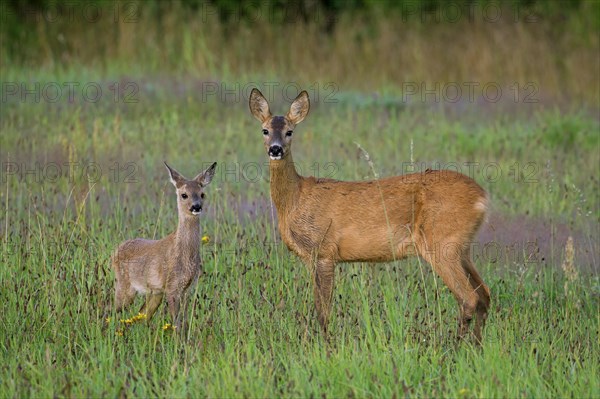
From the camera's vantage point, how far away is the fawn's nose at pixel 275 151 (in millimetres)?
7938

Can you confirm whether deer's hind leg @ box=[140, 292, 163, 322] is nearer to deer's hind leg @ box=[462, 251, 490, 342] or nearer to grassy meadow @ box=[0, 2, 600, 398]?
grassy meadow @ box=[0, 2, 600, 398]

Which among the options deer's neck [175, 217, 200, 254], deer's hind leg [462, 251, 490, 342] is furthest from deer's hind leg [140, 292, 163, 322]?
deer's hind leg [462, 251, 490, 342]

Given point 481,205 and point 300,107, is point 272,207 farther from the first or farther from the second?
point 481,205

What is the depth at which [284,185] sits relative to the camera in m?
8.10

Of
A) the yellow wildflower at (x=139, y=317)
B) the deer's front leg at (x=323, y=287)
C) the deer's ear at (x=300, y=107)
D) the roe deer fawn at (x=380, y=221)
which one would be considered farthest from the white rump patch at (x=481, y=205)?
the yellow wildflower at (x=139, y=317)

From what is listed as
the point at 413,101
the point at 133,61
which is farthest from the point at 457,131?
the point at 133,61

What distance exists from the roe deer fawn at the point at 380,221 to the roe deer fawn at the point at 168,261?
76 cm

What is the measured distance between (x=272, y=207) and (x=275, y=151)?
1.52m

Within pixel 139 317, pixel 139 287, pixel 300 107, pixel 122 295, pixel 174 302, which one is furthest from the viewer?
pixel 300 107

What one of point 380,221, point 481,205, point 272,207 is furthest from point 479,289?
point 272,207

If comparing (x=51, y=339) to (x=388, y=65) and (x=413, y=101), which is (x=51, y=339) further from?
(x=388, y=65)

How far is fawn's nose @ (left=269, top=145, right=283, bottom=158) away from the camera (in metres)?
7.94

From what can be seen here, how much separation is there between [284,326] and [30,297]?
62.2 inches

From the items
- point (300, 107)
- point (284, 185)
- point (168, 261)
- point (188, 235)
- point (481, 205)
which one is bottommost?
point (168, 261)
